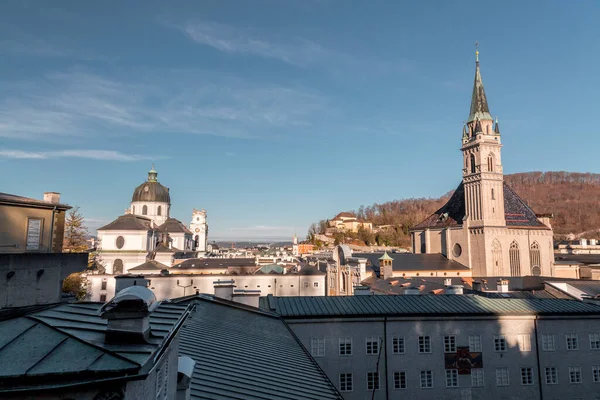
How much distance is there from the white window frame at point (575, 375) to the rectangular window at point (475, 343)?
178 inches

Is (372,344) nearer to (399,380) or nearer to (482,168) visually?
(399,380)

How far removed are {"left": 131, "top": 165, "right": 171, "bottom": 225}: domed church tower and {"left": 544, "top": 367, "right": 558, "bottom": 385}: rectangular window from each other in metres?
77.0

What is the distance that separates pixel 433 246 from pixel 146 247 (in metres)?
47.6

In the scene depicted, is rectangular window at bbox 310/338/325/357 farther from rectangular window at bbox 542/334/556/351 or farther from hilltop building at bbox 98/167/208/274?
hilltop building at bbox 98/167/208/274

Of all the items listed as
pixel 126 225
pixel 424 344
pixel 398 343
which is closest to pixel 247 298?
pixel 398 343

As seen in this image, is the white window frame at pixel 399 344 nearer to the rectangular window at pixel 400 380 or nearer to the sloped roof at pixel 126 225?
the rectangular window at pixel 400 380

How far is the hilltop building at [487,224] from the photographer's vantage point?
202 ft

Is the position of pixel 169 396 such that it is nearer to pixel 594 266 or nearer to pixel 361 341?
pixel 361 341

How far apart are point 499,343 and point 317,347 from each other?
26.1ft

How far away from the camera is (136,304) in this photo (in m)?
3.85

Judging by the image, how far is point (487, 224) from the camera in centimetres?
6178

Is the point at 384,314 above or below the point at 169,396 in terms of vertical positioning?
below

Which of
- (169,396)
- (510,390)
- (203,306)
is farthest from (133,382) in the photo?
(510,390)

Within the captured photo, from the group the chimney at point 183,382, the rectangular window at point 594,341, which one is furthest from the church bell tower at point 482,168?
the chimney at point 183,382
